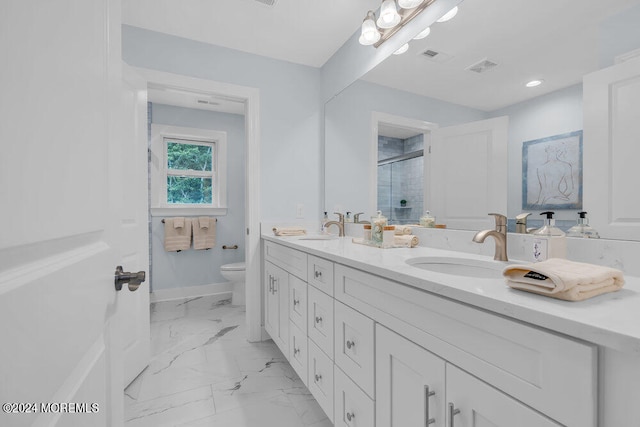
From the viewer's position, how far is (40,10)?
1.07 ft

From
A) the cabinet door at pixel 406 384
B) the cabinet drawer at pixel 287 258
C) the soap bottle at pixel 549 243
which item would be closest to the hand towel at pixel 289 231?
the cabinet drawer at pixel 287 258

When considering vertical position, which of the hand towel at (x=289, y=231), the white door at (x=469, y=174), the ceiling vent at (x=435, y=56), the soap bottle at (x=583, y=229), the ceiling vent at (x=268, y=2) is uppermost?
the ceiling vent at (x=268, y=2)

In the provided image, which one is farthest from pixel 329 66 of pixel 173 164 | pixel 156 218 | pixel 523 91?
pixel 156 218

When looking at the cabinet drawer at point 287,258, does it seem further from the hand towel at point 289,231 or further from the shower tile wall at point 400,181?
the shower tile wall at point 400,181

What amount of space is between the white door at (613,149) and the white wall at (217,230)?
3.39 metres

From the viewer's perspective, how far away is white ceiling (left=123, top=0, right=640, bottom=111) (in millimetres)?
955

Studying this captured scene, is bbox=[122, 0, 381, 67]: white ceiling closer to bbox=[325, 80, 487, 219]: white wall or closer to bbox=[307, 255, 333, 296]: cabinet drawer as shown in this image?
bbox=[325, 80, 487, 219]: white wall

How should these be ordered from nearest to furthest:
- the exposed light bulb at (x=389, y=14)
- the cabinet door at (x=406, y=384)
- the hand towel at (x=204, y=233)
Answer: the cabinet door at (x=406, y=384), the exposed light bulb at (x=389, y=14), the hand towel at (x=204, y=233)

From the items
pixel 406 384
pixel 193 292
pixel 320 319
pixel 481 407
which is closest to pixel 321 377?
pixel 320 319

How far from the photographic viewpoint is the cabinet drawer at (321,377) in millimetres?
1251

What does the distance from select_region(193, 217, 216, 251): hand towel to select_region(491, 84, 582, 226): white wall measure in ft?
10.2

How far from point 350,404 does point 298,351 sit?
56cm

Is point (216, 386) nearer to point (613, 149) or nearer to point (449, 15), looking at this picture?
point (613, 149)

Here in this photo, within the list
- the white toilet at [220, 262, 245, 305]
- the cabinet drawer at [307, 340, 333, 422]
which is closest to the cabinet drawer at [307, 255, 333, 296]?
the cabinet drawer at [307, 340, 333, 422]
